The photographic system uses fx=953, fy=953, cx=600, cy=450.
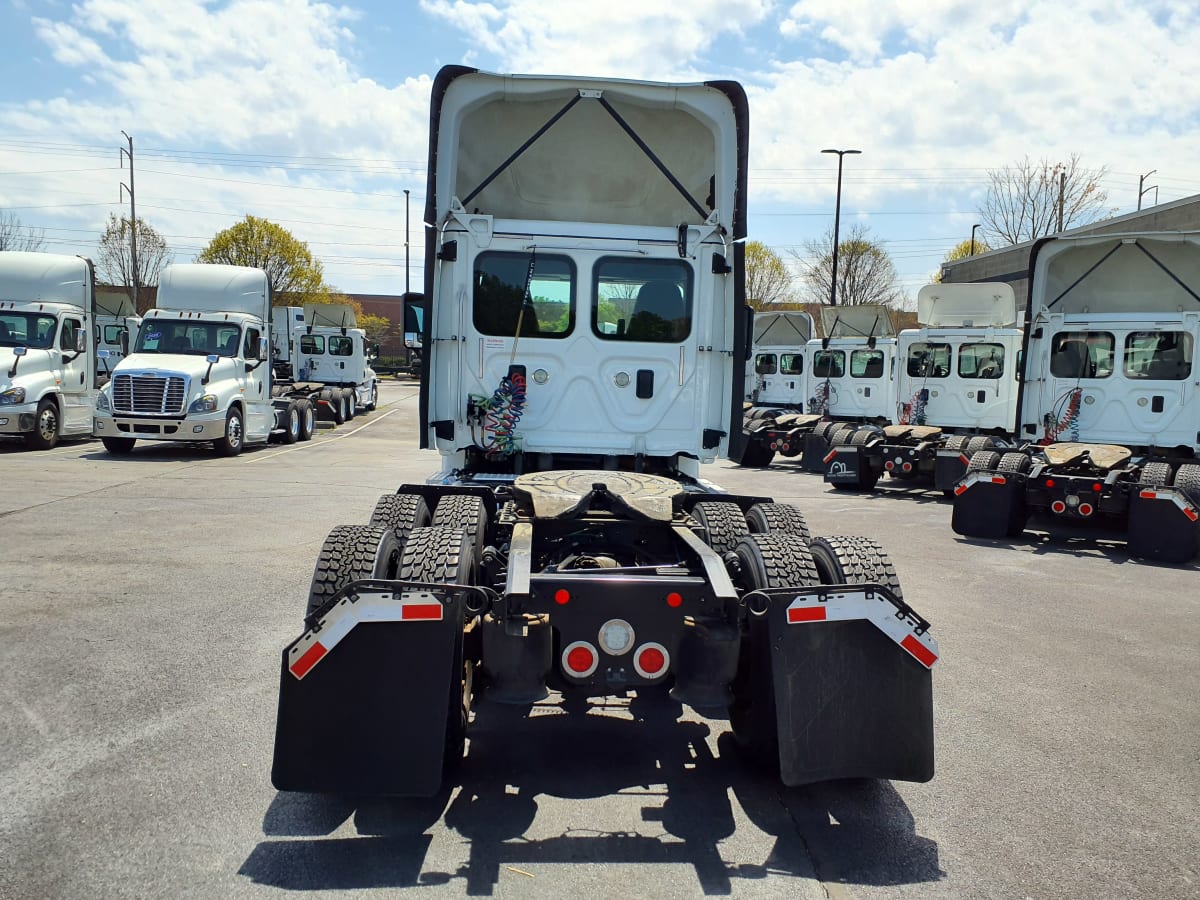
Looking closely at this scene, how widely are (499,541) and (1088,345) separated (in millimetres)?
10145

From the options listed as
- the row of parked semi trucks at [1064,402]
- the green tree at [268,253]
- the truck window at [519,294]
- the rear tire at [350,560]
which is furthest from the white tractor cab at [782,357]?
the green tree at [268,253]

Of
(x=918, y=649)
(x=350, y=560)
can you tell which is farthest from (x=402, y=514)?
(x=918, y=649)

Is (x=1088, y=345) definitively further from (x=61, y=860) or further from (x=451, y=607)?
(x=61, y=860)

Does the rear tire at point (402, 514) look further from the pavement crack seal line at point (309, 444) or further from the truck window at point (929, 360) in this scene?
the truck window at point (929, 360)

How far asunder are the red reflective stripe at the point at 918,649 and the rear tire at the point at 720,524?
132 cm

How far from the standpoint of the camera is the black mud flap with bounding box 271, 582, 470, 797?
3578 millimetres

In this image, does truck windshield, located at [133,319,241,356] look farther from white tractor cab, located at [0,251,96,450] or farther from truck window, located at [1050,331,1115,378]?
truck window, located at [1050,331,1115,378]

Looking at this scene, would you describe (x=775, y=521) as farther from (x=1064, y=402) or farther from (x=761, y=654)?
(x=1064, y=402)

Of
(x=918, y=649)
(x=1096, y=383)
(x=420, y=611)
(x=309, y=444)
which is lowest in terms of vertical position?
(x=309, y=444)

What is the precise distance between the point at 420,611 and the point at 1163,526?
29.9ft

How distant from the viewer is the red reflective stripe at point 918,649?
3.78m

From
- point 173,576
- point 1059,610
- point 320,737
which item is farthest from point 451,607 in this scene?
point 1059,610

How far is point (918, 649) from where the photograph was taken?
149 inches

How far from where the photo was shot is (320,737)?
3.61 metres
